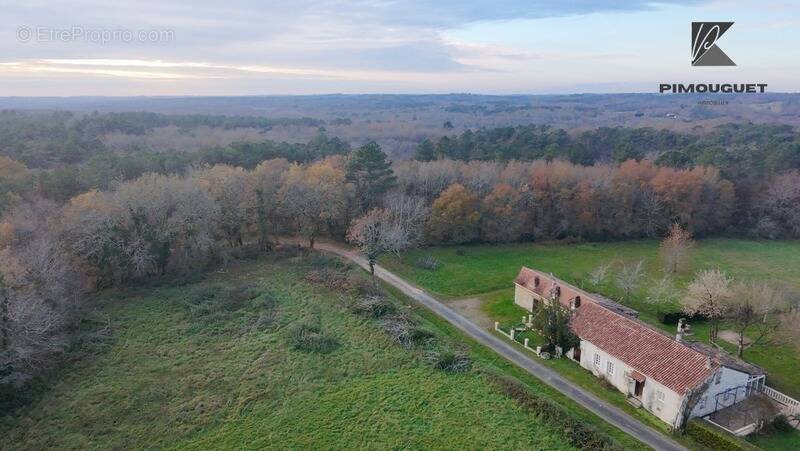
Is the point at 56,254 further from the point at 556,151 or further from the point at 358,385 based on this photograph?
the point at 556,151

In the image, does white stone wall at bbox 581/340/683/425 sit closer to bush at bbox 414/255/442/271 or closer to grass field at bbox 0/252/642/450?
grass field at bbox 0/252/642/450

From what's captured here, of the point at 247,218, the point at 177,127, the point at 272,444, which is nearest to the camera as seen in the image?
the point at 272,444

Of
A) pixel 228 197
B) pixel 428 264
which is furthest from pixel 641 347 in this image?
pixel 228 197

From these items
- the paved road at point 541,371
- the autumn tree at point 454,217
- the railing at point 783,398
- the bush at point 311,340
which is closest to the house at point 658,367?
the railing at point 783,398

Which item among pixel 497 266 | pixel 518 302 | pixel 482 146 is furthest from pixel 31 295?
pixel 482 146

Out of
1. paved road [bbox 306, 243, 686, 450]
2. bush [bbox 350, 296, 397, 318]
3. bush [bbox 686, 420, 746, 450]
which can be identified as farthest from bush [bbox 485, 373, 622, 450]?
bush [bbox 350, 296, 397, 318]

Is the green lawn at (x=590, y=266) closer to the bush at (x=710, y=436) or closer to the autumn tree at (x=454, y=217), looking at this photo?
the autumn tree at (x=454, y=217)
